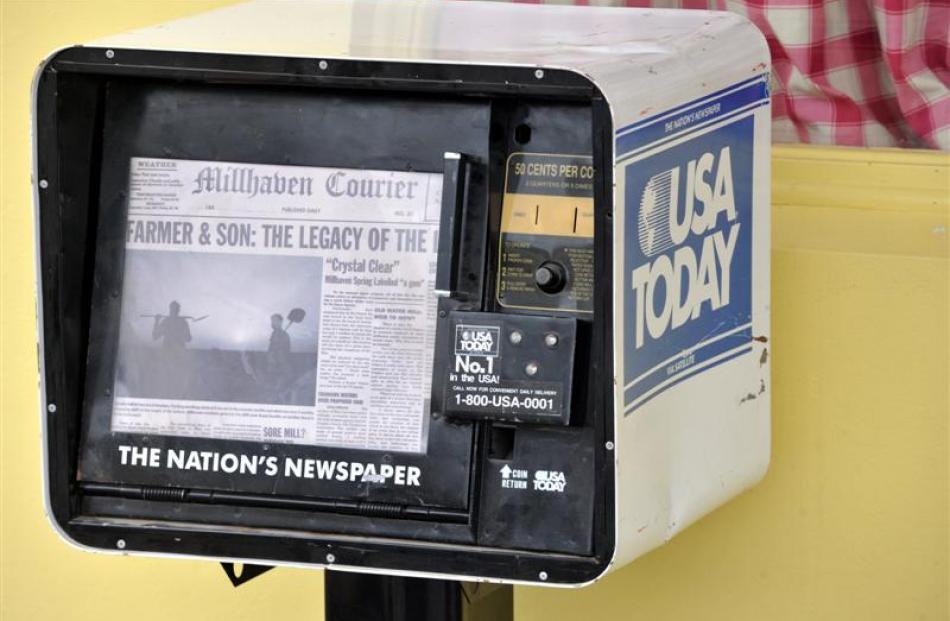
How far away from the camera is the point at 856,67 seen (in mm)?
2420

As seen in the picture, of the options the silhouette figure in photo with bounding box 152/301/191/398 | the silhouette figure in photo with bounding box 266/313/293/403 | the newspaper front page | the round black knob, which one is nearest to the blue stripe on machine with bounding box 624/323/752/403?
the round black knob

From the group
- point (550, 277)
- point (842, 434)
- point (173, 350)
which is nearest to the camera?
point (550, 277)

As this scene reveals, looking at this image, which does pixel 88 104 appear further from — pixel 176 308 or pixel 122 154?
pixel 176 308

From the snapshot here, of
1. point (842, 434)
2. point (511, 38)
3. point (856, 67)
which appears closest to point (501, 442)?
point (511, 38)

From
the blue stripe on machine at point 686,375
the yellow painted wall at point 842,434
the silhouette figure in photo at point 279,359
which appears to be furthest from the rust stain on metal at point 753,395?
the silhouette figure in photo at point 279,359

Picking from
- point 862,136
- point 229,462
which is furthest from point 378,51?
point 862,136

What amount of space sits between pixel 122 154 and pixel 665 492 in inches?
31.9

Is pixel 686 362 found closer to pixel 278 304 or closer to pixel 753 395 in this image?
pixel 753 395

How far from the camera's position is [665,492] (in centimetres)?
190

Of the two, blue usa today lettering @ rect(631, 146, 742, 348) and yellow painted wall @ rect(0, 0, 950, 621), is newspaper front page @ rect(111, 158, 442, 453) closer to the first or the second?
blue usa today lettering @ rect(631, 146, 742, 348)

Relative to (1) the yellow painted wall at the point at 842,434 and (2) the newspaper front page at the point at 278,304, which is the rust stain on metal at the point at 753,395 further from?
(2) the newspaper front page at the point at 278,304

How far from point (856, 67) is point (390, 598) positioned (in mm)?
1108

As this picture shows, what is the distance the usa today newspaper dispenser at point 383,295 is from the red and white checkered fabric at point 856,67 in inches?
16.6

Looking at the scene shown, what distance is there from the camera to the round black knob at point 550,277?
6.01ft
